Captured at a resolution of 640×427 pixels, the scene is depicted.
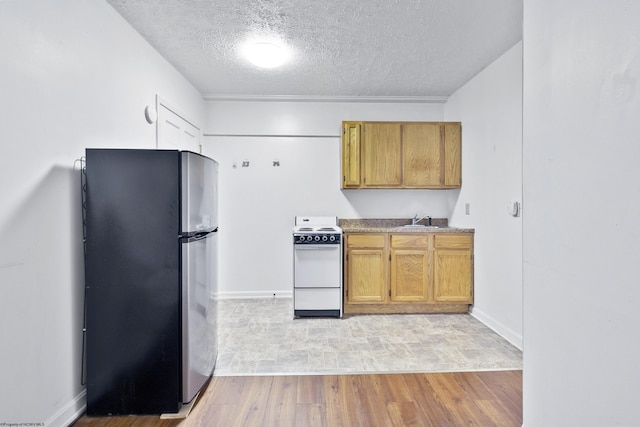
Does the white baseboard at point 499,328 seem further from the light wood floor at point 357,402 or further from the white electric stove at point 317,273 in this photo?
the white electric stove at point 317,273

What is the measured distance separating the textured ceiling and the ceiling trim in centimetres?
31

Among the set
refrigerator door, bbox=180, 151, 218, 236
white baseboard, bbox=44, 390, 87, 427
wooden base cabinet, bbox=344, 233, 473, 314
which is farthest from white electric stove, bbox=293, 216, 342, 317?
white baseboard, bbox=44, 390, 87, 427

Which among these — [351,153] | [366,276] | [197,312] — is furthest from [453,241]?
[197,312]

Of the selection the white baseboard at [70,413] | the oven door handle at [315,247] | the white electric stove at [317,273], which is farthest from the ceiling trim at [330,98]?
the white baseboard at [70,413]

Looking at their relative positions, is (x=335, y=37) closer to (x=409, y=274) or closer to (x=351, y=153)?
(x=351, y=153)

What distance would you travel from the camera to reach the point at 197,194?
196cm

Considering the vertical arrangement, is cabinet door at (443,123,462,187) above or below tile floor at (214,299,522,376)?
above

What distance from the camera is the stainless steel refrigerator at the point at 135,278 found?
1.82 meters

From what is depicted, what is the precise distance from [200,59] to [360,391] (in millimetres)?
3064

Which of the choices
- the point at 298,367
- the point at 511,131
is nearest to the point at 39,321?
the point at 298,367

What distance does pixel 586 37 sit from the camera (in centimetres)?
101

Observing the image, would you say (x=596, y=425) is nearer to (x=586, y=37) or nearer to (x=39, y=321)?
(x=586, y=37)

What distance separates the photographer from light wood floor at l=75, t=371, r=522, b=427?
1814 millimetres

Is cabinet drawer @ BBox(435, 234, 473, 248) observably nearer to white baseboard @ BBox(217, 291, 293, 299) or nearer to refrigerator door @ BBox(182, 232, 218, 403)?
white baseboard @ BBox(217, 291, 293, 299)
